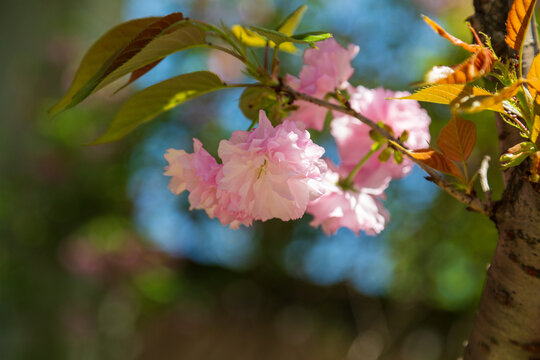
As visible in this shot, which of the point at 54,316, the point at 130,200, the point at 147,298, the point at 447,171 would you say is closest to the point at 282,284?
the point at 147,298

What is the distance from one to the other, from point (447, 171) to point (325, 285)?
2043 millimetres

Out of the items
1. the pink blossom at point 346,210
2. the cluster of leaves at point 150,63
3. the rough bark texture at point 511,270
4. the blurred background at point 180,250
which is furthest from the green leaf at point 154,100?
the blurred background at point 180,250

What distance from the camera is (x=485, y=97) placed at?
0.22 m

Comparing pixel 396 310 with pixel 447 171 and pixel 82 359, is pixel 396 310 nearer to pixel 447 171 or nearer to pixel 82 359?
pixel 82 359

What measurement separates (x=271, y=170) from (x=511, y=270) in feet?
0.63

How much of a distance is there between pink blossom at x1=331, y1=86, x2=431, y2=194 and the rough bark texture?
8cm

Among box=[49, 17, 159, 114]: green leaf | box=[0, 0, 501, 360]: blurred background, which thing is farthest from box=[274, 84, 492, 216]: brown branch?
box=[0, 0, 501, 360]: blurred background

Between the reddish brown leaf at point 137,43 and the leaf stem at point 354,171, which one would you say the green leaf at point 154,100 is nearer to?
the reddish brown leaf at point 137,43

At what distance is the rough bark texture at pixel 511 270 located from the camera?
0.32 m

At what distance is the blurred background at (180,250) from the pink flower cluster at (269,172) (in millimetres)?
1211

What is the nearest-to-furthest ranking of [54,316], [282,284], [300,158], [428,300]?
[300,158]
[428,300]
[54,316]
[282,284]

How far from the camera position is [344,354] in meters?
2.22

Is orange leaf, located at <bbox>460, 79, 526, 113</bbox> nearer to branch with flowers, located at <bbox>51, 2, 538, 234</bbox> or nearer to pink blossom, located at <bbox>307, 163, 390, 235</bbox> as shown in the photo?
branch with flowers, located at <bbox>51, 2, 538, 234</bbox>

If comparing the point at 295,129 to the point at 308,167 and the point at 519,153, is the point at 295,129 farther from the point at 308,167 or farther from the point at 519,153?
the point at 519,153
